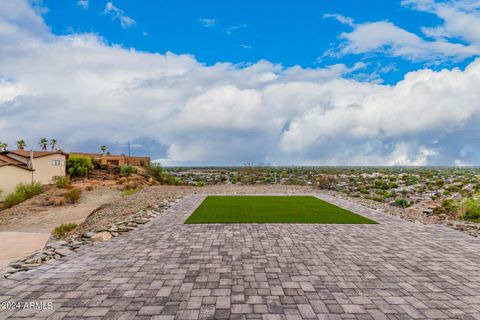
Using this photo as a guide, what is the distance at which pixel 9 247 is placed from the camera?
7.38 m

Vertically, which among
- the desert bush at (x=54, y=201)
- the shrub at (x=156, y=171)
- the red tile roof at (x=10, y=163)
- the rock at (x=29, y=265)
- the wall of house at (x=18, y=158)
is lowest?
the desert bush at (x=54, y=201)

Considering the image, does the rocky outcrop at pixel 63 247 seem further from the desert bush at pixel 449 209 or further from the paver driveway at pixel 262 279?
the desert bush at pixel 449 209

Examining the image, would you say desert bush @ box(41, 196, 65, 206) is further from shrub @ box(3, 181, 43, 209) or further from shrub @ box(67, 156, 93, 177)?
shrub @ box(67, 156, 93, 177)

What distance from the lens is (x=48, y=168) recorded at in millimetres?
24203

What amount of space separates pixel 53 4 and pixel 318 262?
39.7 ft

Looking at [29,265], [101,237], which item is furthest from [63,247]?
[29,265]

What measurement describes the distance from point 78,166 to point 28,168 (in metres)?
4.87

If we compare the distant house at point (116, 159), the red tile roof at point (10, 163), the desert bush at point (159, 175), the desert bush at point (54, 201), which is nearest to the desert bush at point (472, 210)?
the desert bush at point (54, 201)

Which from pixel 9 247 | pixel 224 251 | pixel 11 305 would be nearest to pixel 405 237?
pixel 224 251

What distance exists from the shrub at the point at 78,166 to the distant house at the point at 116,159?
23.1ft

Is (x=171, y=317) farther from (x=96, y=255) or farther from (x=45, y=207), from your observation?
(x=45, y=207)

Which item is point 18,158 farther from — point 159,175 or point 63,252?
point 63,252

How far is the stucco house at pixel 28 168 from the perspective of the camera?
19.2 metres

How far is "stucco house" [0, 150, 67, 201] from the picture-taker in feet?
63.0
